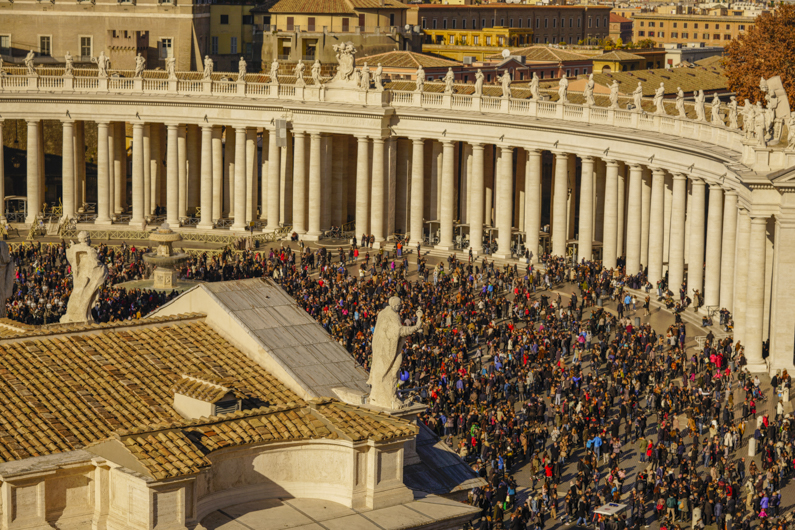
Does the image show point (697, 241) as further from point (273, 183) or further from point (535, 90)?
point (273, 183)

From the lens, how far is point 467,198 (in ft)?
410

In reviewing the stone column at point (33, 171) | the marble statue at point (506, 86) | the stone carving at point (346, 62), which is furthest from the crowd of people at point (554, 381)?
the stone column at point (33, 171)

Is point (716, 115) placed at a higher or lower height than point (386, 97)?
higher

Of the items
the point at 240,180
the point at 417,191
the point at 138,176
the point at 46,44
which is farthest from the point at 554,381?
the point at 46,44

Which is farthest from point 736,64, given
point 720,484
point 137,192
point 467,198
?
point 720,484

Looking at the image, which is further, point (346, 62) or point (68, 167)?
point (68, 167)

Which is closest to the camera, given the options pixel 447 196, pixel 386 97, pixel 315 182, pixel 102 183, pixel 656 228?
pixel 656 228

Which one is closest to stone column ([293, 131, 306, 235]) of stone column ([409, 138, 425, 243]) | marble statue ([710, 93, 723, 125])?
stone column ([409, 138, 425, 243])

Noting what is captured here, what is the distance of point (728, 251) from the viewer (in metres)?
96.6

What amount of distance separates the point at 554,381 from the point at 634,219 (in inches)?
1336

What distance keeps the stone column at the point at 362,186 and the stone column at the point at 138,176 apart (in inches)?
689

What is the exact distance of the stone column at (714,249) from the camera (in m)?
98.0

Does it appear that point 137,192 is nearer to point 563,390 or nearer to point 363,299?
point 363,299

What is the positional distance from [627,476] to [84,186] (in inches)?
3081
